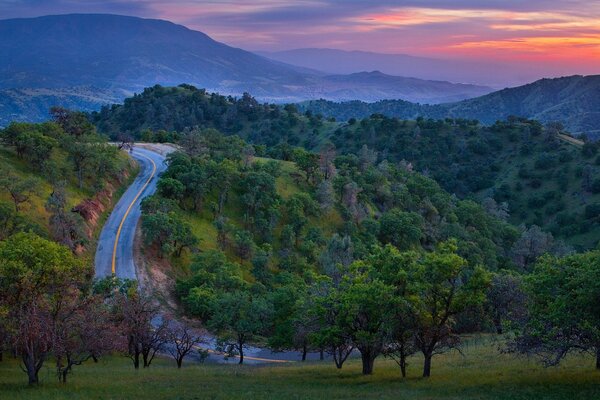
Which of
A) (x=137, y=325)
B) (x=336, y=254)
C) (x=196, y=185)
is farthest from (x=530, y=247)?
(x=137, y=325)

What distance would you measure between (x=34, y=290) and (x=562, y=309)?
25.1m

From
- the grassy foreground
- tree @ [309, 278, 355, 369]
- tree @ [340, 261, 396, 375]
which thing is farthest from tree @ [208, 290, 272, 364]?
tree @ [340, 261, 396, 375]

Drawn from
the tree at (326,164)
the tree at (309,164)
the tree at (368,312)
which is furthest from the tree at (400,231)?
the tree at (368,312)

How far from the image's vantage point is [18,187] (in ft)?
182

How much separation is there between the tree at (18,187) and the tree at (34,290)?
3092 cm

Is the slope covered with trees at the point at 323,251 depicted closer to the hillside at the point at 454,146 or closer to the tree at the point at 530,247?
the tree at the point at 530,247

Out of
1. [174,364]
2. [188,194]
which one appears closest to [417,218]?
[188,194]

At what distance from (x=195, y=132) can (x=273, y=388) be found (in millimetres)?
64999

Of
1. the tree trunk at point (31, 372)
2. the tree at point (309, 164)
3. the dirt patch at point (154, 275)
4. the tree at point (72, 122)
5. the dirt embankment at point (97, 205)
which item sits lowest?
the tree trunk at point (31, 372)

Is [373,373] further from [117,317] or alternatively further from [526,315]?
[117,317]

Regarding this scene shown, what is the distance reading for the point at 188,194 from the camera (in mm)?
75438

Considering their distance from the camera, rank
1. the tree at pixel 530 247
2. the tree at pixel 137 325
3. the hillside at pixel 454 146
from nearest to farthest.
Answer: the tree at pixel 137 325 < the tree at pixel 530 247 < the hillside at pixel 454 146

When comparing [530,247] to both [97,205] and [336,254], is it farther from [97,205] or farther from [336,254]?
[97,205]

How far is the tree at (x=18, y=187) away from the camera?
182 feet
